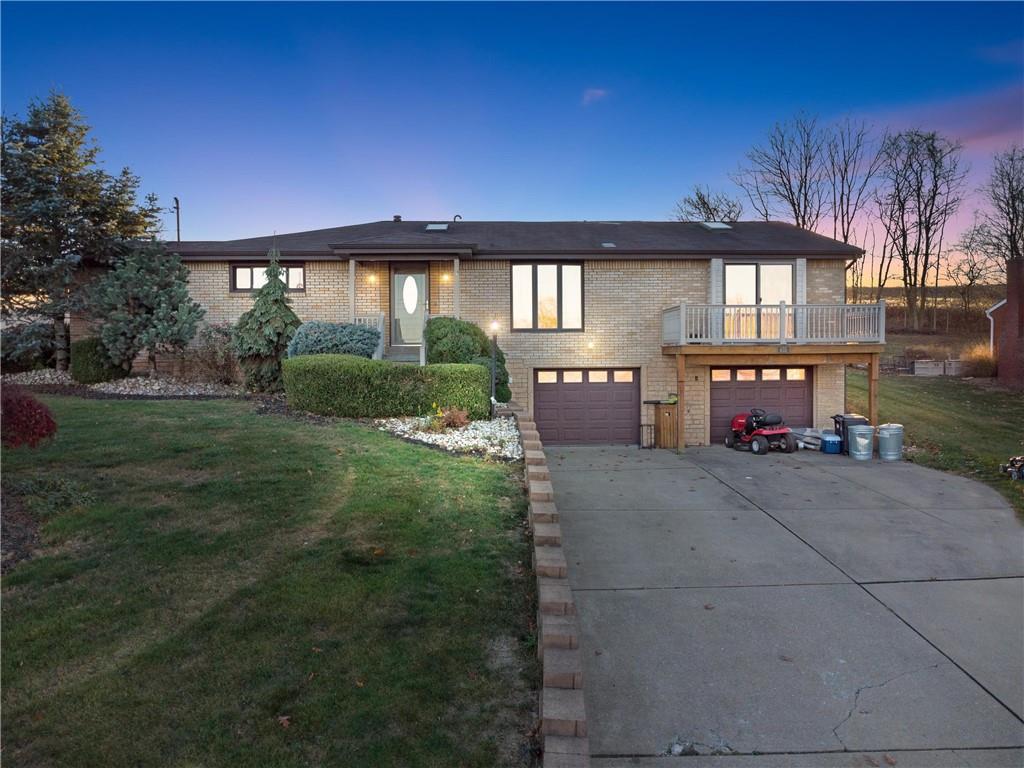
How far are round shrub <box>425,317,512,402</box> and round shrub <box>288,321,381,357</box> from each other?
1.48 meters

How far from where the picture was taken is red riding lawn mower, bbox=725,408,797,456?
13594 mm

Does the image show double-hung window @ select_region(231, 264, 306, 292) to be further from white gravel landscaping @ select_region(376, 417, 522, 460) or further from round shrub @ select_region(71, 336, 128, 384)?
white gravel landscaping @ select_region(376, 417, 522, 460)

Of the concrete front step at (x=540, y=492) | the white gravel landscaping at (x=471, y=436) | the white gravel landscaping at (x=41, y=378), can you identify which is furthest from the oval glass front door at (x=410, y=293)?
the concrete front step at (x=540, y=492)

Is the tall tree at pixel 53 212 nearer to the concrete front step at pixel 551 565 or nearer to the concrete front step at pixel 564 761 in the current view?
the concrete front step at pixel 551 565

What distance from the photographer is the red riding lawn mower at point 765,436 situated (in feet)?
44.6

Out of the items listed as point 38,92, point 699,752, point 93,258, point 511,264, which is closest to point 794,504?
point 699,752

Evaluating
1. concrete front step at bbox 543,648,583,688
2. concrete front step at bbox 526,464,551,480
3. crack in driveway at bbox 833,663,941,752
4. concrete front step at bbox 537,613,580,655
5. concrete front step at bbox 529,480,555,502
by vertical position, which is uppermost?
concrete front step at bbox 526,464,551,480

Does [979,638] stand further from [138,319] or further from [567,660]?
[138,319]

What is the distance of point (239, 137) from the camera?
15.8m

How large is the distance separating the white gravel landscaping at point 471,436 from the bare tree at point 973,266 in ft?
120

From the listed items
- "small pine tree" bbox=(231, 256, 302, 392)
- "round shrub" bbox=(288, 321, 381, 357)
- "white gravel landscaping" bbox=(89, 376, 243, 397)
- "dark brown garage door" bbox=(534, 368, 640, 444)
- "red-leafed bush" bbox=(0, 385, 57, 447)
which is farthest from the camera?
"dark brown garage door" bbox=(534, 368, 640, 444)

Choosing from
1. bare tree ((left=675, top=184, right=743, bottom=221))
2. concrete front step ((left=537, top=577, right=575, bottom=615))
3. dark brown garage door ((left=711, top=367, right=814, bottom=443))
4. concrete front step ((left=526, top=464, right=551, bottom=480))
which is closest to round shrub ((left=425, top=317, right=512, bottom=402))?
concrete front step ((left=526, top=464, right=551, bottom=480))

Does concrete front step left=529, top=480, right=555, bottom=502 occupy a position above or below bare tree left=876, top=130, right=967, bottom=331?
below

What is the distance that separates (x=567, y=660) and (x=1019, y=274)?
3006 centimetres
